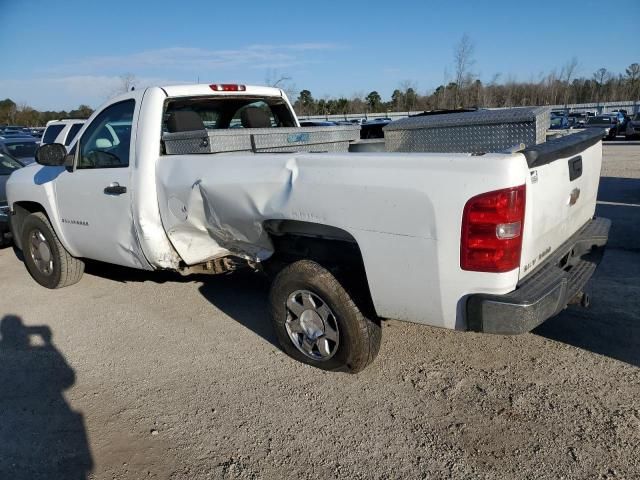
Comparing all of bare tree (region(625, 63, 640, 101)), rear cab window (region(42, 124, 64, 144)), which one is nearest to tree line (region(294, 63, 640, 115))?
bare tree (region(625, 63, 640, 101))

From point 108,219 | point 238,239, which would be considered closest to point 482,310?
point 238,239

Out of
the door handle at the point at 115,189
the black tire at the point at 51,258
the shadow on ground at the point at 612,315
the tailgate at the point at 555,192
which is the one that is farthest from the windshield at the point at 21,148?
the tailgate at the point at 555,192

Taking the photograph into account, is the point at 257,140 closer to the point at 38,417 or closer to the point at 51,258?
the point at 38,417

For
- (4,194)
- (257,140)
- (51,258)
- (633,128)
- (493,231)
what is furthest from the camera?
(633,128)

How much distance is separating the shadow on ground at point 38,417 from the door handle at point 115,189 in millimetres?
1371

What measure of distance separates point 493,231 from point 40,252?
5.05 m

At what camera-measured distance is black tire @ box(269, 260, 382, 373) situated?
10.9 ft

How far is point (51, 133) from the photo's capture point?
13.3 meters

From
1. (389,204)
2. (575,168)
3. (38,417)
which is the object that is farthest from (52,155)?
(575,168)

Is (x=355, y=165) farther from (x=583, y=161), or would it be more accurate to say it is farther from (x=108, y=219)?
(x=108, y=219)

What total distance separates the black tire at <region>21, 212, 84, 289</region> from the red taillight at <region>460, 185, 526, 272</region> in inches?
174

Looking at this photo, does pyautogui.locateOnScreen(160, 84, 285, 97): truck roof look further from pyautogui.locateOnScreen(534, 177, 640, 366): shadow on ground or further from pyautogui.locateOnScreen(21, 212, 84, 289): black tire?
pyautogui.locateOnScreen(534, 177, 640, 366): shadow on ground

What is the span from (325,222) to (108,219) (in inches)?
93.2

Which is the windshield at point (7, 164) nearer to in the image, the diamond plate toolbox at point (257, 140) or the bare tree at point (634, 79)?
the diamond plate toolbox at point (257, 140)
